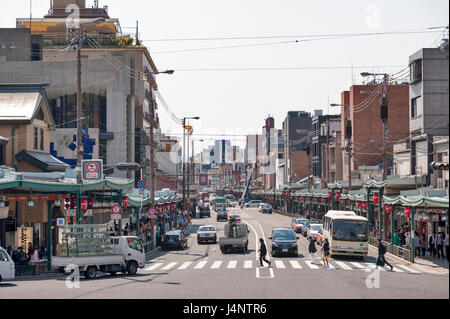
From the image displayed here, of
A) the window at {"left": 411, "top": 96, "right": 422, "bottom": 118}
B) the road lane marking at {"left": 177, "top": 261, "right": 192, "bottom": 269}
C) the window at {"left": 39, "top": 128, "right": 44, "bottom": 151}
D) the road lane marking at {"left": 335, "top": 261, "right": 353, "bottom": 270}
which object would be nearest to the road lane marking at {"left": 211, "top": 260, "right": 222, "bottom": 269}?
the road lane marking at {"left": 177, "top": 261, "right": 192, "bottom": 269}

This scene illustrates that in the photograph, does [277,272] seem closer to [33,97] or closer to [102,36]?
[33,97]

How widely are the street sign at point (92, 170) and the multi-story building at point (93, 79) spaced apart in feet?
90.3

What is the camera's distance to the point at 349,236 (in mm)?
39219

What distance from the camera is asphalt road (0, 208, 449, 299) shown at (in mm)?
20688

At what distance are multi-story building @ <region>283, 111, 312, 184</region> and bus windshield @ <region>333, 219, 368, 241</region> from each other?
359 feet

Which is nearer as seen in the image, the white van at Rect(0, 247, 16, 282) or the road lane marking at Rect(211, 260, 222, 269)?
the white van at Rect(0, 247, 16, 282)

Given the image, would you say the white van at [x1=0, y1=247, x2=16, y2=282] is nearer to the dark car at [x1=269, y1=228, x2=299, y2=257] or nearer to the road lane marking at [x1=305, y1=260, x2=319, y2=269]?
the road lane marking at [x1=305, y1=260, x2=319, y2=269]

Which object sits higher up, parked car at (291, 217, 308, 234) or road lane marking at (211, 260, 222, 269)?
road lane marking at (211, 260, 222, 269)

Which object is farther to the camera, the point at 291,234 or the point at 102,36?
the point at 102,36

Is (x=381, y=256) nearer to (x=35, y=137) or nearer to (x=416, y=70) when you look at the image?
(x=35, y=137)

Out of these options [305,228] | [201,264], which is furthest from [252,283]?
[305,228]

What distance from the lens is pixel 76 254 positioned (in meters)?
29.6

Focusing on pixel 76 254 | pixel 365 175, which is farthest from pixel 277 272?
pixel 365 175
